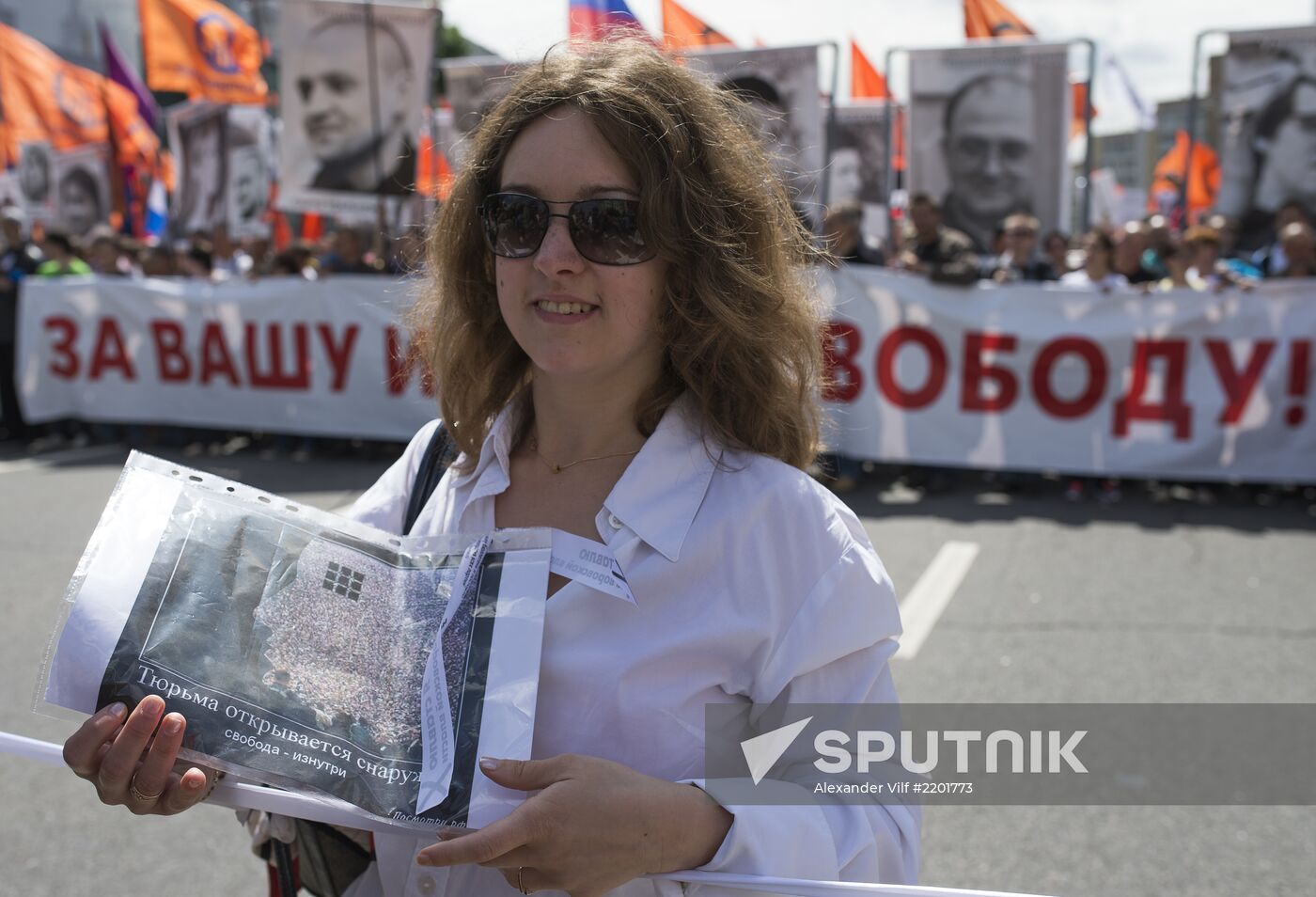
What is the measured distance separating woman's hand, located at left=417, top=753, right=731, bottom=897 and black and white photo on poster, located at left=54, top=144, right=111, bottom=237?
18.4 meters

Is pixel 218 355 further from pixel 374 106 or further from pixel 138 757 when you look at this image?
pixel 138 757

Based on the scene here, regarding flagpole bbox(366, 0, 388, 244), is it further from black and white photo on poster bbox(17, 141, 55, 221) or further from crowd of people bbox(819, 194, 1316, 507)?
black and white photo on poster bbox(17, 141, 55, 221)

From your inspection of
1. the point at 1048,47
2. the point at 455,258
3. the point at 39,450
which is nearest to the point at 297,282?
the point at 39,450

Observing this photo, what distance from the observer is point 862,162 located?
12.4m

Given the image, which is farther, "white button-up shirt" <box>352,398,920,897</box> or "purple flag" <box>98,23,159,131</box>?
"purple flag" <box>98,23,159,131</box>

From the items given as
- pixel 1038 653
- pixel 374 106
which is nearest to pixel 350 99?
pixel 374 106

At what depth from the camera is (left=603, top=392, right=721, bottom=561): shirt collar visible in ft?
4.65

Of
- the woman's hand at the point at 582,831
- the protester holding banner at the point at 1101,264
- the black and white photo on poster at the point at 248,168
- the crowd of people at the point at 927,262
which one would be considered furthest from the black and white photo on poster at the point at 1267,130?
the black and white photo on poster at the point at 248,168

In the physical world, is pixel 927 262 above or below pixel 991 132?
below

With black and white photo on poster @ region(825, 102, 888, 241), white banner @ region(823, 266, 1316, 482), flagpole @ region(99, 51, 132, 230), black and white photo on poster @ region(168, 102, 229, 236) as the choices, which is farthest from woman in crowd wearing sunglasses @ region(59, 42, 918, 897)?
flagpole @ region(99, 51, 132, 230)

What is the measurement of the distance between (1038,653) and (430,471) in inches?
141

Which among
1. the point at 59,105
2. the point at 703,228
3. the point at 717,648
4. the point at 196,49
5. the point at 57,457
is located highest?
the point at 196,49

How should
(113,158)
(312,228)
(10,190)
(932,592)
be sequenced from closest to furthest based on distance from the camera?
1. (932,592)
2. (113,158)
3. (10,190)
4. (312,228)

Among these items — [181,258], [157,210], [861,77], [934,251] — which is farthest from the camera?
[157,210]
